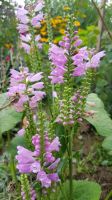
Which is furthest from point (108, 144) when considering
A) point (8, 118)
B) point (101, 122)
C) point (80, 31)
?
point (80, 31)

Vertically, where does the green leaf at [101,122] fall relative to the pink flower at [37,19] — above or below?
below

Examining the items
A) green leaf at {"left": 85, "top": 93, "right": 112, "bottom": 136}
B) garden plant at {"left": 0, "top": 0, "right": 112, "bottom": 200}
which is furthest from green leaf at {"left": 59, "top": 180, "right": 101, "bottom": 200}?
green leaf at {"left": 85, "top": 93, "right": 112, "bottom": 136}

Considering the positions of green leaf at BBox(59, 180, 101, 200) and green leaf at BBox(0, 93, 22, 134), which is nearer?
green leaf at BBox(0, 93, 22, 134)

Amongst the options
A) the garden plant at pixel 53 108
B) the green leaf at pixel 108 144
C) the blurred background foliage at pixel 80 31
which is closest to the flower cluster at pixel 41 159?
the garden plant at pixel 53 108

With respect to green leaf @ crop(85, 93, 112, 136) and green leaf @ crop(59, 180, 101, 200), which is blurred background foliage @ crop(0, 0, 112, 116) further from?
green leaf @ crop(59, 180, 101, 200)

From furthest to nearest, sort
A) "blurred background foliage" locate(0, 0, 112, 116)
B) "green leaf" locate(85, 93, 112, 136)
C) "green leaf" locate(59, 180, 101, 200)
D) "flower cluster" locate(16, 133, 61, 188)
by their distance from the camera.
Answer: "blurred background foliage" locate(0, 0, 112, 116), "green leaf" locate(59, 180, 101, 200), "green leaf" locate(85, 93, 112, 136), "flower cluster" locate(16, 133, 61, 188)

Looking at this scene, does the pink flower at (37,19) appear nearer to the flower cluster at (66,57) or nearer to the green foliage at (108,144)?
the flower cluster at (66,57)

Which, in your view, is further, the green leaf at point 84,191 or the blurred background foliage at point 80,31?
the blurred background foliage at point 80,31
